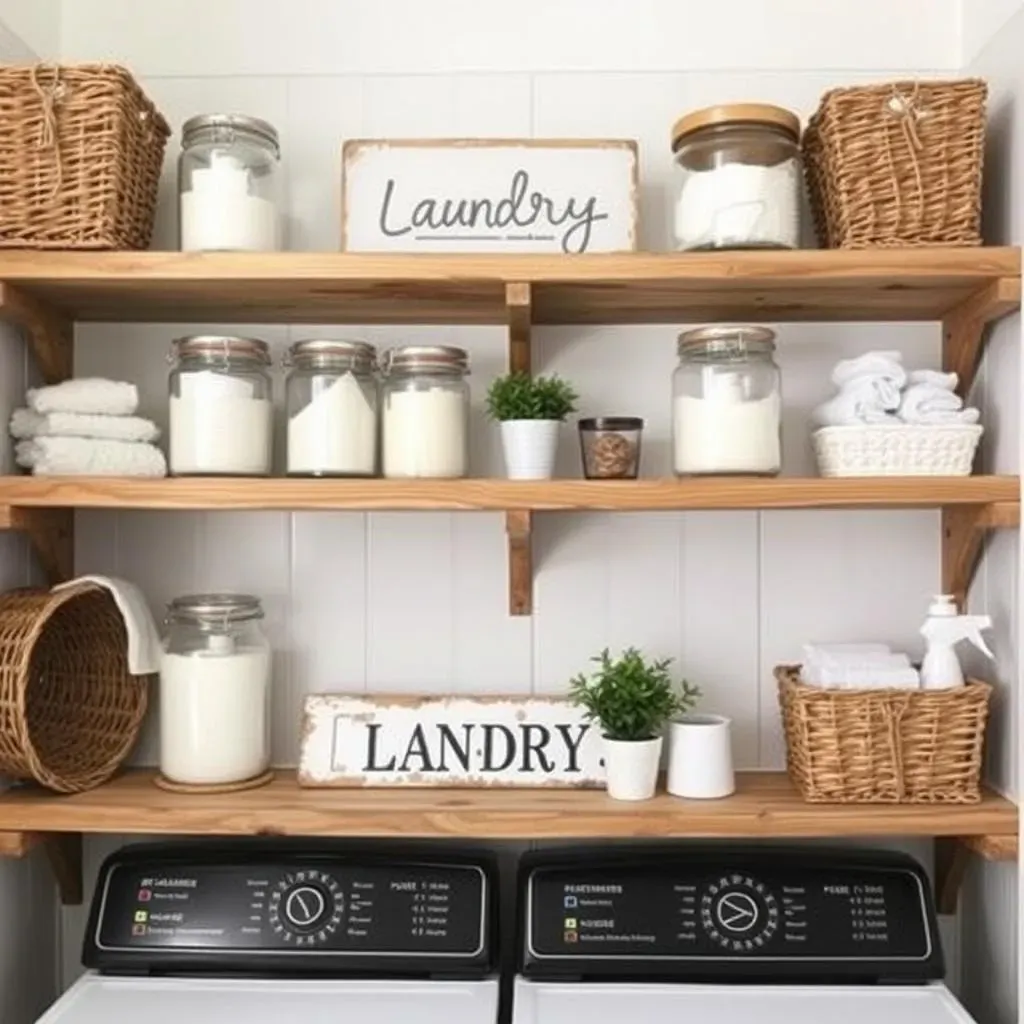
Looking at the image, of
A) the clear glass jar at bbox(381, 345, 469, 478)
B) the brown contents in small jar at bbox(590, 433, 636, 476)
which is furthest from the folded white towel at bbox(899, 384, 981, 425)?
the clear glass jar at bbox(381, 345, 469, 478)

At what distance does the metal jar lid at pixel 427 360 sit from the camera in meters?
1.47

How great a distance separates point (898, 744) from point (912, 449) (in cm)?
37

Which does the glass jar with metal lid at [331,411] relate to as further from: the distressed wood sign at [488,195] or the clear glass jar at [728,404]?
the clear glass jar at [728,404]

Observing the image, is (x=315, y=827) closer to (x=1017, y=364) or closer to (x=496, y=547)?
(x=496, y=547)

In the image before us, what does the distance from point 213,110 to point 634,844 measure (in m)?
1.21

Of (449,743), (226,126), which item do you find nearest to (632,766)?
(449,743)

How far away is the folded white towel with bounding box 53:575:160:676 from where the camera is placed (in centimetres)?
149

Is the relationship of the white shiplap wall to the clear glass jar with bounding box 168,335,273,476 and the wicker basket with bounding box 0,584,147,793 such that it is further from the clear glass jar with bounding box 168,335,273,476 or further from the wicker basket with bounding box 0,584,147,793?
the clear glass jar with bounding box 168,335,273,476

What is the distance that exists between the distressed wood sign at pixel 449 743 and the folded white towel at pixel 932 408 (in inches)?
23.0

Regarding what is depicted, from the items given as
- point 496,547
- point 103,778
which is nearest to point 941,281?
point 496,547

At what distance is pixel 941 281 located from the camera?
4.69 ft

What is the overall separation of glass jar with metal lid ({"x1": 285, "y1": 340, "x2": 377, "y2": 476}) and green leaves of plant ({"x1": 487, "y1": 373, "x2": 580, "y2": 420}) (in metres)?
0.17

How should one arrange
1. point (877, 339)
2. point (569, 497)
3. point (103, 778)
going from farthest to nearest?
point (877, 339), point (103, 778), point (569, 497)

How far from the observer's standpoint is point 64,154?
1.39 metres
